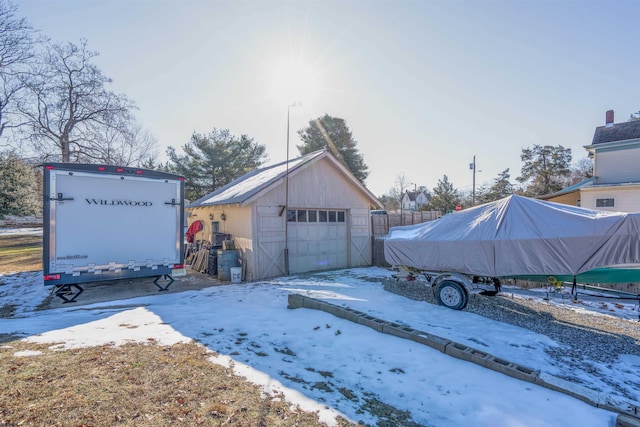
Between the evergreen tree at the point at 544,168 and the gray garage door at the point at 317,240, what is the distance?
2542 centimetres

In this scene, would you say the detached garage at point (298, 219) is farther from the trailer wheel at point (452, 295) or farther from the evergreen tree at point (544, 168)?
the evergreen tree at point (544, 168)

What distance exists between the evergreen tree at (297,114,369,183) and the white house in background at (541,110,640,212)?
54.0ft

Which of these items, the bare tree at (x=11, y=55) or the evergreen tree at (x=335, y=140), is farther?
the evergreen tree at (x=335, y=140)

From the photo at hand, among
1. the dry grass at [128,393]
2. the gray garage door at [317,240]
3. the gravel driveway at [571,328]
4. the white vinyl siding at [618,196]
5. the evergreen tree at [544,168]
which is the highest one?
the evergreen tree at [544,168]

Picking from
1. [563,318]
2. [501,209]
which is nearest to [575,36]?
[501,209]

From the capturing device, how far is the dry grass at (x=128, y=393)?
2587mm

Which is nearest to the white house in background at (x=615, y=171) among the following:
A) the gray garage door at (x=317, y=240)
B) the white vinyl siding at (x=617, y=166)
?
the white vinyl siding at (x=617, y=166)

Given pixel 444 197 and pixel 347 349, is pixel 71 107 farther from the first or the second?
pixel 444 197

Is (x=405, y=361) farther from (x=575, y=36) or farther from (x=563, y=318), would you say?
(x=575, y=36)

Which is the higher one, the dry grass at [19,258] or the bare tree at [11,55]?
the bare tree at [11,55]

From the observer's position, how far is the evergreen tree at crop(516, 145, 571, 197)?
97.9ft

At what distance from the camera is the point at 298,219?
11.6 metres

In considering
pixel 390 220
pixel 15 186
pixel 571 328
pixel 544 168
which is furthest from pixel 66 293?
pixel 544 168

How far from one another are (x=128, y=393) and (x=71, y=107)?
992 inches
